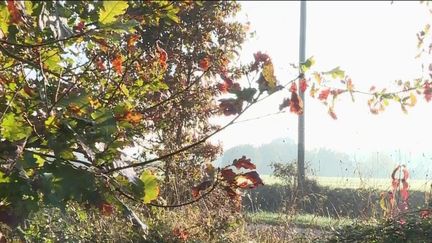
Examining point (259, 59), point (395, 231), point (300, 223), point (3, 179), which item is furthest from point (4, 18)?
point (300, 223)

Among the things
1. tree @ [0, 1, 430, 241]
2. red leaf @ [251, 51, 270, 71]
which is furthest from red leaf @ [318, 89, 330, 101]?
red leaf @ [251, 51, 270, 71]

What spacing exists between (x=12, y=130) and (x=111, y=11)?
0.56 meters

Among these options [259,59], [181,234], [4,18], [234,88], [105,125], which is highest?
[4,18]

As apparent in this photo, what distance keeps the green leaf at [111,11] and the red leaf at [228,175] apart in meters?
0.73

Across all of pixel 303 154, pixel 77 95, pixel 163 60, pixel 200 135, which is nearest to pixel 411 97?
pixel 163 60

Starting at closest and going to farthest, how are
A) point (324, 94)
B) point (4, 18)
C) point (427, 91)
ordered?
point (4, 18) → point (324, 94) → point (427, 91)

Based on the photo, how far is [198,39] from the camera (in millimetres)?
8461

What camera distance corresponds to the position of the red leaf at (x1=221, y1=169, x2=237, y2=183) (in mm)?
1941

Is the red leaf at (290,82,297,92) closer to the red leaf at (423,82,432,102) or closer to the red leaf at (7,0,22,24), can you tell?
the red leaf at (7,0,22,24)

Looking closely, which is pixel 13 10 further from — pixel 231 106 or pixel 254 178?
pixel 254 178

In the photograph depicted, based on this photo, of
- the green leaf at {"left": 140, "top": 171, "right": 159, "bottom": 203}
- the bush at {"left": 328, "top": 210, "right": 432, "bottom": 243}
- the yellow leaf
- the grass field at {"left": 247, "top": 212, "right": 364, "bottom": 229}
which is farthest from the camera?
the grass field at {"left": 247, "top": 212, "right": 364, "bottom": 229}

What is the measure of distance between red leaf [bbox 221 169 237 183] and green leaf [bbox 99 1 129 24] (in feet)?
2.40

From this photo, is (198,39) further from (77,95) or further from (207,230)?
(77,95)

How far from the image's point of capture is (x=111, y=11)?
1.46 m
